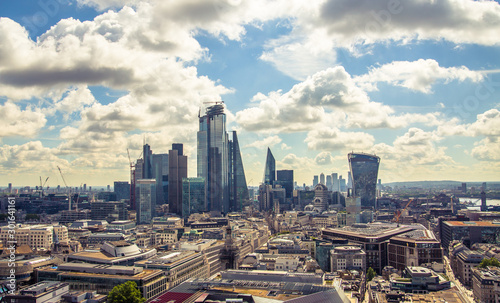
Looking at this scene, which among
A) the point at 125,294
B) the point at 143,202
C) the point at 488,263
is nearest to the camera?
the point at 125,294

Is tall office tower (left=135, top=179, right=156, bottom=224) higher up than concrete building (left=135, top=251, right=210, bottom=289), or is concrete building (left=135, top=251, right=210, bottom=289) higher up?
tall office tower (left=135, top=179, right=156, bottom=224)

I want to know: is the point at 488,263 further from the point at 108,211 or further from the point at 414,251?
the point at 108,211

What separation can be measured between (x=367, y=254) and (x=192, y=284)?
2234 inches

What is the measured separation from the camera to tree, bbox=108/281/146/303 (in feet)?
195

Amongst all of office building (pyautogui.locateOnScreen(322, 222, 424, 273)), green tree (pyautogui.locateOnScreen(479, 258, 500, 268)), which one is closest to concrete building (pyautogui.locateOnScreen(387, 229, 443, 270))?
office building (pyautogui.locateOnScreen(322, 222, 424, 273))

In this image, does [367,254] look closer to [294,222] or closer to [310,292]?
[310,292]

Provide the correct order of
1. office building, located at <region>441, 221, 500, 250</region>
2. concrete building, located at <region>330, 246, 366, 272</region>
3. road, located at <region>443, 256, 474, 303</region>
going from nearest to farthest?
1. road, located at <region>443, 256, 474, 303</region>
2. concrete building, located at <region>330, 246, 366, 272</region>
3. office building, located at <region>441, 221, 500, 250</region>

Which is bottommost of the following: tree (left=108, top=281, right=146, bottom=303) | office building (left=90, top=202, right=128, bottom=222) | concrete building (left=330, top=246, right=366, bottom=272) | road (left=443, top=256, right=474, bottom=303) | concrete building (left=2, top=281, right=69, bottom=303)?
road (left=443, top=256, right=474, bottom=303)

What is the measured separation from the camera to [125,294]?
59.8m

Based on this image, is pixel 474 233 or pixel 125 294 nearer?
pixel 125 294

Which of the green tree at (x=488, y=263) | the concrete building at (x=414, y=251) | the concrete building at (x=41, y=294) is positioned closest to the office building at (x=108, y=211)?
the concrete building at (x=414, y=251)

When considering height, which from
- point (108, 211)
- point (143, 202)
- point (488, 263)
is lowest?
point (488, 263)

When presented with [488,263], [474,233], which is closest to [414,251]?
[488,263]

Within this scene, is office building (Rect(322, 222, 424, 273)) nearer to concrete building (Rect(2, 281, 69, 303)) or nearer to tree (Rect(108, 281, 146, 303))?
tree (Rect(108, 281, 146, 303))
